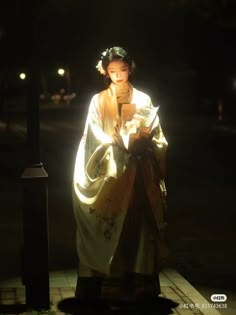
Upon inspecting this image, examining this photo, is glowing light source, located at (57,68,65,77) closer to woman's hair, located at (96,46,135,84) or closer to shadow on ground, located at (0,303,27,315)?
woman's hair, located at (96,46,135,84)

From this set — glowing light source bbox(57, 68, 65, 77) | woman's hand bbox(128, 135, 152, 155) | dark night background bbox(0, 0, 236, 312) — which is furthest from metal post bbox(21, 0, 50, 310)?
glowing light source bbox(57, 68, 65, 77)

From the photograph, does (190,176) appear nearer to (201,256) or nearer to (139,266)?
(201,256)

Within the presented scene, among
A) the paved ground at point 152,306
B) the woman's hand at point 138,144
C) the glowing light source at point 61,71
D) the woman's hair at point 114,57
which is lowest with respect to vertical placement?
the paved ground at point 152,306

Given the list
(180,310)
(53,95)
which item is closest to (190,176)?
(180,310)

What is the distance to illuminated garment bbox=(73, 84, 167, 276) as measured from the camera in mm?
5902

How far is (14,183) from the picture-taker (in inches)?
578

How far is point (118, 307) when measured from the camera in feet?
19.6

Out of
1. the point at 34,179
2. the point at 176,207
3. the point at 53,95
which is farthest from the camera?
the point at 53,95

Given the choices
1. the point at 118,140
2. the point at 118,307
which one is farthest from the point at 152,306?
the point at 118,140

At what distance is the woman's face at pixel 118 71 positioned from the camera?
237 inches

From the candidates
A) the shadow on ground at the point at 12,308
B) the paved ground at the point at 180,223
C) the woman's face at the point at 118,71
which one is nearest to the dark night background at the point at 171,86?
the paved ground at the point at 180,223

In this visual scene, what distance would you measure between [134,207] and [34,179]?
2.94 feet

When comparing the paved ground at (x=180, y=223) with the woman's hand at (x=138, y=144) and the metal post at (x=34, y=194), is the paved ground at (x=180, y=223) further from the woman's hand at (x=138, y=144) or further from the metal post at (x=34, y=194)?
the woman's hand at (x=138, y=144)

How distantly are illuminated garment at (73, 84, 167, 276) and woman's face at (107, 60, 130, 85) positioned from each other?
4.8 inches
